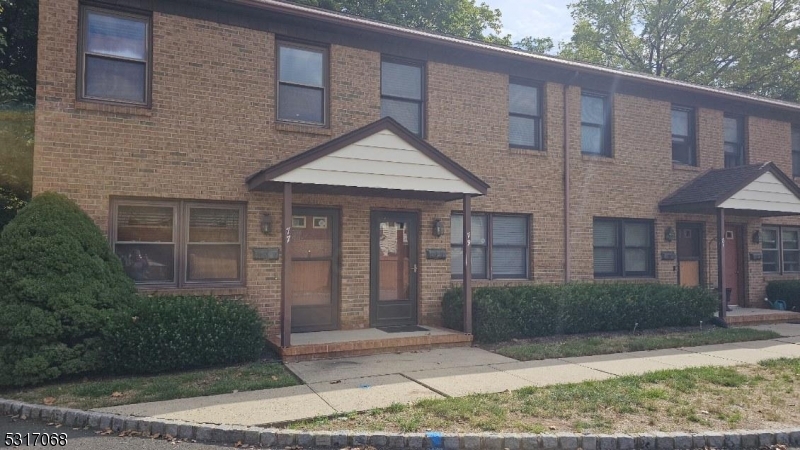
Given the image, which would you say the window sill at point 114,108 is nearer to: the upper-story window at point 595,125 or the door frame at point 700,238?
the upper-story window at point 595,125

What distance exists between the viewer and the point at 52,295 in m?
7.04

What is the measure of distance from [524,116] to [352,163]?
17.0 feet

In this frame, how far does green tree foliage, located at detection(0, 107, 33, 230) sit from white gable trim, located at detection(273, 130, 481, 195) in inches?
205

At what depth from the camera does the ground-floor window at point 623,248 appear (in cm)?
1311

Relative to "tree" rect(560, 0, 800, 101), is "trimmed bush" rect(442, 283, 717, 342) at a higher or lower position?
lower

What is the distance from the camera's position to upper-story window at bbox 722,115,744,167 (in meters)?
15.0

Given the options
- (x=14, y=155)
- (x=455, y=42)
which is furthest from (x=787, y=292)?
(x=14, y=155)

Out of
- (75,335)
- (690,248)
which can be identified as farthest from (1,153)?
(690,248)

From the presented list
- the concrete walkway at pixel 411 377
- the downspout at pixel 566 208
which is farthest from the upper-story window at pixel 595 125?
the concrete walkway at pixel 411 377

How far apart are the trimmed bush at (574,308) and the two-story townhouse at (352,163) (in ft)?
1.88

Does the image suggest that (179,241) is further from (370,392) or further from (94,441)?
(370,392)

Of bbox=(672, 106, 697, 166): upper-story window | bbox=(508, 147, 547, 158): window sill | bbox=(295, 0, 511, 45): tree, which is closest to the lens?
bbox=(508, 147, 547, 158): window sill

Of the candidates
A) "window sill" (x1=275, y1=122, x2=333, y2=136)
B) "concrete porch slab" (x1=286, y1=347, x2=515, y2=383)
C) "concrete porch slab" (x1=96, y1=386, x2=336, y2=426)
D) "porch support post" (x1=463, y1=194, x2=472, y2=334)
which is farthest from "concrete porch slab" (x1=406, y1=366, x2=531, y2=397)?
"window sill" (x1=275, y1=122, x2=333, y2=136)

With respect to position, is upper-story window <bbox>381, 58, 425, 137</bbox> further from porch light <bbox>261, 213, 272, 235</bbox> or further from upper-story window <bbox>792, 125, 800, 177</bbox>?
upper-story window <bbox>792, 125, 800, 177</bbox>
